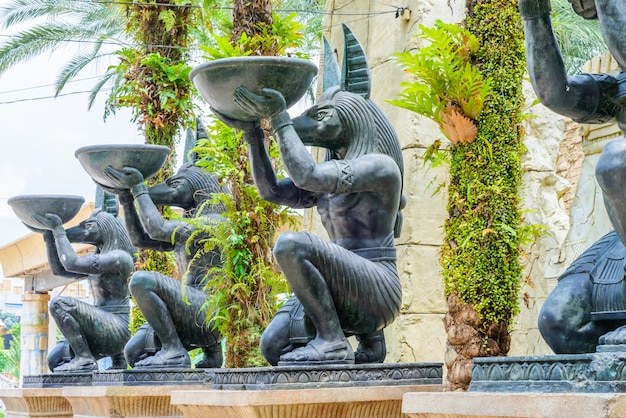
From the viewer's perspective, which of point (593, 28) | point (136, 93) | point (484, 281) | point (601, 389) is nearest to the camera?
point (601, 389)

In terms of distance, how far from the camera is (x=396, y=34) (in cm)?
1022

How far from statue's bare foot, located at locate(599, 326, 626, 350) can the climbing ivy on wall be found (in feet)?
9.54

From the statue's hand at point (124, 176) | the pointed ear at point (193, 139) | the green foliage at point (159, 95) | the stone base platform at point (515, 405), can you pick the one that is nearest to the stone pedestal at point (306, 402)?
the stone base platform at point (515, 405)

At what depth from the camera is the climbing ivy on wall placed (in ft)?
21.1

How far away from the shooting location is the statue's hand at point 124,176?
6949mm

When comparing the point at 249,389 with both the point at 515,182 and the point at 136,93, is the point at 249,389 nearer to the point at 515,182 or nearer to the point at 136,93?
the point at 515,182

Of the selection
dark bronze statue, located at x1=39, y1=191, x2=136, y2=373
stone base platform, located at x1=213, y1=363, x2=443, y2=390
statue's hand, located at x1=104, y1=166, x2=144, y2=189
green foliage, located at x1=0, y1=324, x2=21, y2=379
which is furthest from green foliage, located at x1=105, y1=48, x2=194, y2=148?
green foliage, located at x1=0, y1=324, x2=21, y2=379

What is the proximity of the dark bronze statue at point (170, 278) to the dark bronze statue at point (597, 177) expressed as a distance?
3.47 metres

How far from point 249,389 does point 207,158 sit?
2.81 metres

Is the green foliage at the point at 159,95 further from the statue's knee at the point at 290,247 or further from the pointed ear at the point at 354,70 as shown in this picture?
the statue's knee at the point at 290,247

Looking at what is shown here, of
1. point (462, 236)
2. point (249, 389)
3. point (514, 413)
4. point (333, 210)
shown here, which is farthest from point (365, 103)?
point (514, 413)

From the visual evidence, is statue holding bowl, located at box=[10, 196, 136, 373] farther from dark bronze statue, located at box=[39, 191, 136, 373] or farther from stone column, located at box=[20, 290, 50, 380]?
stone column, located at box=[20, 290, 50, 380]

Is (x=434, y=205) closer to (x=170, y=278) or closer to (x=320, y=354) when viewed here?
(x=170, y=278)

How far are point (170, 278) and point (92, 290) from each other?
6.01 feet
